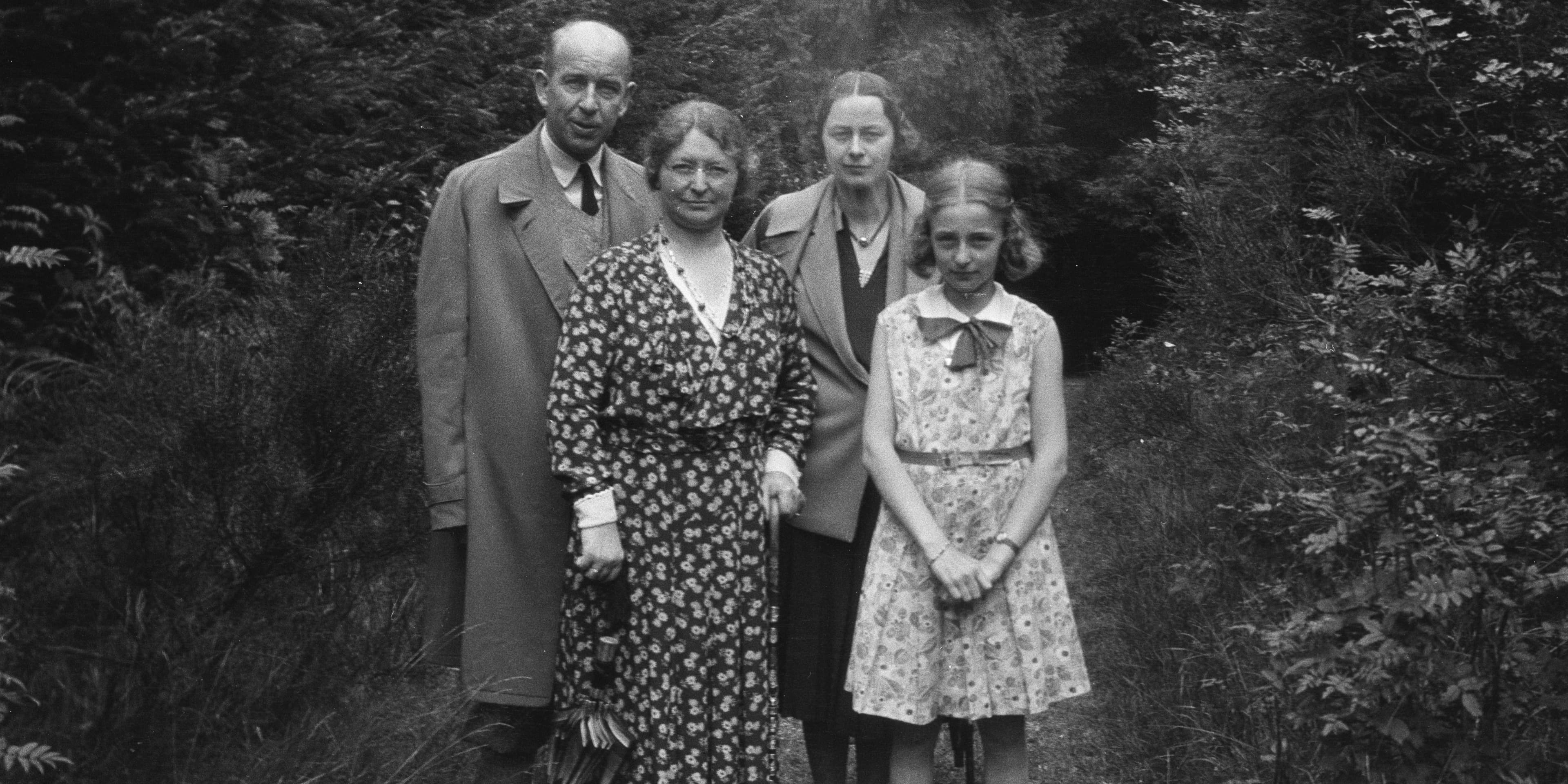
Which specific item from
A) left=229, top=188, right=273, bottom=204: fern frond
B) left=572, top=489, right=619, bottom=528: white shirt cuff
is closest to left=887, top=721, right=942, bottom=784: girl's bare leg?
left=572, top=489, right=619, bottom=528: white shirt cuff

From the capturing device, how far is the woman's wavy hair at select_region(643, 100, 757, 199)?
3672mm

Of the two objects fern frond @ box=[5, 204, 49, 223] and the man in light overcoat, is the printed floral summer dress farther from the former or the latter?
fern frond @ box=[5, 204, 49, 223]

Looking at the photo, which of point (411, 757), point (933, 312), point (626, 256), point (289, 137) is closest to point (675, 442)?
point (626, 256)

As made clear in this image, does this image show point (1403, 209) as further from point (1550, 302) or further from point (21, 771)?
point (21, 771)

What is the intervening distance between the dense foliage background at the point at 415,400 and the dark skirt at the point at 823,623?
3.03 ft

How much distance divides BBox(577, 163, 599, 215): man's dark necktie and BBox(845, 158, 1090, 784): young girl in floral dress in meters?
0.82

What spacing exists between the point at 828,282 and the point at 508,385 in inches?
34.6

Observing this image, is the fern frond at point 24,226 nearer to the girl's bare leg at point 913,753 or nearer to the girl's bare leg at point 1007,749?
the girl's bare leg at point 913,753

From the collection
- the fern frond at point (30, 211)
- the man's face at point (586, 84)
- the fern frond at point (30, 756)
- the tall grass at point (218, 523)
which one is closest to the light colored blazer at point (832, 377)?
the man's face at point (586, 84)

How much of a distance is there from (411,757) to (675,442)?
946 millimetres

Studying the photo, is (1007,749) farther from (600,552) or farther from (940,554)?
(600,552)

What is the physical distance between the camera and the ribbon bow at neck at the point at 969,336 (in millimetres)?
3736

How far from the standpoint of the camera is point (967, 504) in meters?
3.72

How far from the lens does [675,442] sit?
144 inches
